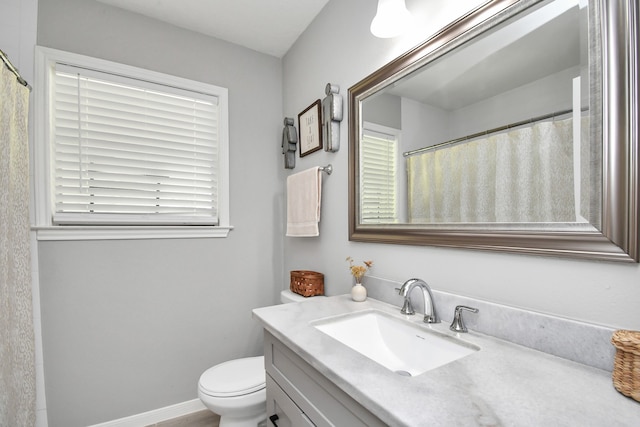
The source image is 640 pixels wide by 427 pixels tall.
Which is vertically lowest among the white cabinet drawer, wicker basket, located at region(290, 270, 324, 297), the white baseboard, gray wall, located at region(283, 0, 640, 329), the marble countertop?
the white baseboard

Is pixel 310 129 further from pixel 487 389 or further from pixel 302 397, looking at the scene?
pixel 487 389

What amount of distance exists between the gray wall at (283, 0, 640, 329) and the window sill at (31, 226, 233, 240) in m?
0.60

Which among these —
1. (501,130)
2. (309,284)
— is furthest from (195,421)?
(501,130)

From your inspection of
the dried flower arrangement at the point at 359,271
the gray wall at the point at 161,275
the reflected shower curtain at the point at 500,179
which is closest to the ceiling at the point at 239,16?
the gray wall at the point at 161,275

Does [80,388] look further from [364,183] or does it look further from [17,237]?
[364,183]

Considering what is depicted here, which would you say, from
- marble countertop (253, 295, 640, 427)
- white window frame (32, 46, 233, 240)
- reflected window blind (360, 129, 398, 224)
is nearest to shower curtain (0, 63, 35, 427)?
white window frame (32, 46, 233, 240)

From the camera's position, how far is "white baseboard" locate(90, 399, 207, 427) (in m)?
1.71

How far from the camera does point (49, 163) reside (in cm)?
159

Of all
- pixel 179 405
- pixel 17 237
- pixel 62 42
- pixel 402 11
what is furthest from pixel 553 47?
pixel 179 405

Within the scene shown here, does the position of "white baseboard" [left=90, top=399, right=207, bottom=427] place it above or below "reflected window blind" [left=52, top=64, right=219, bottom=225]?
below

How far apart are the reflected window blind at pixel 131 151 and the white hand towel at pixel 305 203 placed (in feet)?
1.83

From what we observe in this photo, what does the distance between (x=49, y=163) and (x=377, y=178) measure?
1.75 metres

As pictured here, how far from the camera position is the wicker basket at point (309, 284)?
1689mm

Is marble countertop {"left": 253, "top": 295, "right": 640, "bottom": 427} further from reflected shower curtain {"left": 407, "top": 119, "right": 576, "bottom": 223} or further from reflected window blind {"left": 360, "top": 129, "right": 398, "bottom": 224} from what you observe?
reflected window blind {"left": 360, "top": 129, "right": 398, "bottom": 224}
